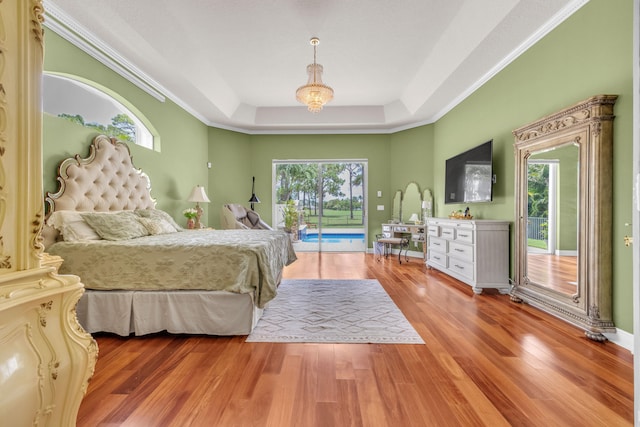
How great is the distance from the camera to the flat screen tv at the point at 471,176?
3811 mm

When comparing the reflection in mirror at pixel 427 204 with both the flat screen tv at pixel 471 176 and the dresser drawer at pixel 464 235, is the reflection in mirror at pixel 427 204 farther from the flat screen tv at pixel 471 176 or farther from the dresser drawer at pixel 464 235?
the dresser drawer at pixel 464 235

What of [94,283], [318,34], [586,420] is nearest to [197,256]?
[94,283]

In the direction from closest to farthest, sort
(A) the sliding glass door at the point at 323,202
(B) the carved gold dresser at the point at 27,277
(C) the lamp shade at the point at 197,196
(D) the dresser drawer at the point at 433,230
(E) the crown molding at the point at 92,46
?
(B) the carved gold dresser at the point at 27,277 → (E) the crown molding at the point at 92,46 → (D) the dresser drawer at the point at 433,230 → (C) the lamp shade at the point at 197,196 → (A) the sliding glass door at the point at 323,202

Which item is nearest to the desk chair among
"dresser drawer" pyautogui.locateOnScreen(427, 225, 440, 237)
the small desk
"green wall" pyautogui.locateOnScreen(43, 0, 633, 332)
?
the small desk

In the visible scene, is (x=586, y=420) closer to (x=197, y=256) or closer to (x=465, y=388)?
(x=465, y=388)

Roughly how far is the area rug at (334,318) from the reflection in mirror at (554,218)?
1474 mm

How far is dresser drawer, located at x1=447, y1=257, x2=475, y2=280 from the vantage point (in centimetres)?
365

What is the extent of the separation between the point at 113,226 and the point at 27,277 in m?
2.23

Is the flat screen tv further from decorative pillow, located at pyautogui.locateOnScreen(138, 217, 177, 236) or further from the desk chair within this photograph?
decorative pillow, located at pyautogui.locateOnScreen(138, 217, 177, 236)

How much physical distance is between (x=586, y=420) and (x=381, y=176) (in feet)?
18.6

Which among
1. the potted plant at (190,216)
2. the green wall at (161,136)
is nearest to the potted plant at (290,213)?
the green wall at (161,136)

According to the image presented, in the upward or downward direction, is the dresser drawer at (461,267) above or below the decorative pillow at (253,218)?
below

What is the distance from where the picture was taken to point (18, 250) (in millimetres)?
804

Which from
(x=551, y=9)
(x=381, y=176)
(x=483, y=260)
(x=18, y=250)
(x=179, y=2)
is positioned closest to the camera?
(x=18, y=250)
